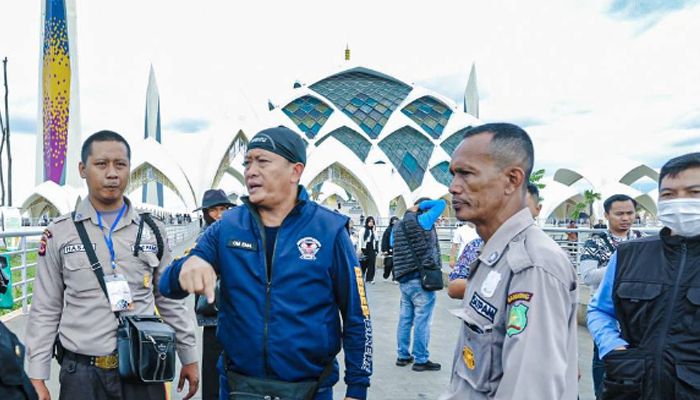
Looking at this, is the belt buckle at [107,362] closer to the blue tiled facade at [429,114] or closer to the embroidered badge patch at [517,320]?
the embroidered badge patch at [517,320]

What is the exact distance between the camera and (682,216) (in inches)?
72.4

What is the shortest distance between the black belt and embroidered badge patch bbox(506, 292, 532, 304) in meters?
1.66

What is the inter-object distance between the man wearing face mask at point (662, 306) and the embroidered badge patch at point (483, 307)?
32.0 inches

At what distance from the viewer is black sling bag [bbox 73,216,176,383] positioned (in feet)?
6.51

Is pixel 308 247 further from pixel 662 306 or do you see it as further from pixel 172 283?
pixel 662 306

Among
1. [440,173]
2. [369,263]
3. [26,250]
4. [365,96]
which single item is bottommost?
[369,263]

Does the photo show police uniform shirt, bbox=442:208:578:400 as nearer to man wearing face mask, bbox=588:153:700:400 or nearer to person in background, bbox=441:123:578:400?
person in background, bbox=441:123:578:400

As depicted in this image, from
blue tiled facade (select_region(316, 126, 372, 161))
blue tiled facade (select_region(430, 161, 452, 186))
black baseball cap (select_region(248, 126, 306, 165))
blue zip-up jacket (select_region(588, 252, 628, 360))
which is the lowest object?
blue zip-up jacket (select_region(588, 252, 628, 360))

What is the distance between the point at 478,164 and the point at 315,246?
0.65m

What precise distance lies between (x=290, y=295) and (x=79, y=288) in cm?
102

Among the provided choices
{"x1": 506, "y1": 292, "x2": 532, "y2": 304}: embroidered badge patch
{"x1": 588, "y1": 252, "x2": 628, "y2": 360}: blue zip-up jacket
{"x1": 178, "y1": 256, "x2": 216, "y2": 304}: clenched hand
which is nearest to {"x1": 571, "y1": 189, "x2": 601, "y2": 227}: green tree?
{"x1": 588, "y1": 252, "x2": 628, "y2": 360}: blue zip-up jacket

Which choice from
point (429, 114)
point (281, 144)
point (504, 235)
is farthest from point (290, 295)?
point (429, 114)

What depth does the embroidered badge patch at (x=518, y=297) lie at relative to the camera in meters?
1.21

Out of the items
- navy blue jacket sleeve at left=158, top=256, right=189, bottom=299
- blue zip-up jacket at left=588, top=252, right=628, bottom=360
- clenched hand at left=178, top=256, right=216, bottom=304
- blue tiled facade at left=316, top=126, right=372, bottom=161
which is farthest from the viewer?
blue tiled facade at left=316, top=126, right=372, bottom=161
